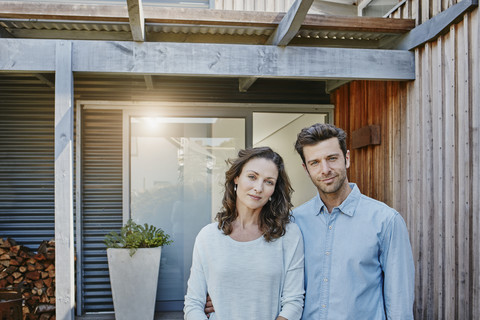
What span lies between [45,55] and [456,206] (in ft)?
10.2

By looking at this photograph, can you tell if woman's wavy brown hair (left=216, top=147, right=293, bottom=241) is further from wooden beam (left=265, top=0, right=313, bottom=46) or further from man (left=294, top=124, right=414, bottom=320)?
wooden beam (left=265, top=0, right=313, bottom=46)


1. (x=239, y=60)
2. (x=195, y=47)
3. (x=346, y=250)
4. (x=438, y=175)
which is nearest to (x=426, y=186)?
(x=438, y=175)

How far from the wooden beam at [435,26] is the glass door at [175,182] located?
227 centimetres

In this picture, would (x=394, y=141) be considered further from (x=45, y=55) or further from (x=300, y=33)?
(x=45, y=55)

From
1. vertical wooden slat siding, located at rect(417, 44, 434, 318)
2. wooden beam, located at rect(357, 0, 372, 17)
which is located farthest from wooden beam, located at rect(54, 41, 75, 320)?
wooden beam, located at rect(357, 0, 372, 17)

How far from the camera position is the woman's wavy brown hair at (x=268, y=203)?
1864 millimetres

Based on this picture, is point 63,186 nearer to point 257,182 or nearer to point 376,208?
point 257,182

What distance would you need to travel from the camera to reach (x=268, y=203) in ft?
6.45

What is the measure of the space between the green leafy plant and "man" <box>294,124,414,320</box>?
2.97 meters

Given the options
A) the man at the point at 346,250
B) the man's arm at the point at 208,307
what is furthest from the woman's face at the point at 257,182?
the man's arm at the point at 208,307

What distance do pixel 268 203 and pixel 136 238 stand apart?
9.39 ft

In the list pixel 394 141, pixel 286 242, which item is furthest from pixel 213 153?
pixel 286 242

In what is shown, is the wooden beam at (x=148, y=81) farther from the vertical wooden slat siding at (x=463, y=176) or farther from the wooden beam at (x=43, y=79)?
the vertical wooden slat siding at (x=463, y=176)

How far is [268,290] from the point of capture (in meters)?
1.75
